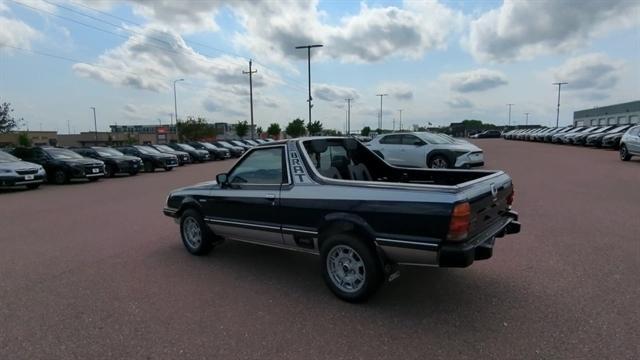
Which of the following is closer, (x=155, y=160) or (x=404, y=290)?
(x=404, y=290)

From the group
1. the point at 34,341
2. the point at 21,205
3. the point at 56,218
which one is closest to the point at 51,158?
the point at 21,205

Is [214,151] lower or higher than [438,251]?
lower

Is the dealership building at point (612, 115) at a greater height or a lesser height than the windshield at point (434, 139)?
greater

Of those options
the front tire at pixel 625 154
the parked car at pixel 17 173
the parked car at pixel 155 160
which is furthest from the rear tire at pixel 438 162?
the parked car at pixel 155 160

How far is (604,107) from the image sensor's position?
81000 millimetres

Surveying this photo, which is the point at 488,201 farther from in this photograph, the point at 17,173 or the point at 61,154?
the point at 61,154

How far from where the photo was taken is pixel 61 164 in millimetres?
16141

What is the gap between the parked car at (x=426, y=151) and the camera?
1362 centimetres

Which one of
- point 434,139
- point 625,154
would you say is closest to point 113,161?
point 434,139

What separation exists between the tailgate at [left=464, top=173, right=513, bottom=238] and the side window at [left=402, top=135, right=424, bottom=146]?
10.3 metres

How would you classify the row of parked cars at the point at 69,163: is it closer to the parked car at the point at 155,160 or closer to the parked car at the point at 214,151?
the parked car at the point at 155,160

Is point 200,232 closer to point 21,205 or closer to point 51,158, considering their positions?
point 21,205

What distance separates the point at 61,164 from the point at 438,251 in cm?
1740

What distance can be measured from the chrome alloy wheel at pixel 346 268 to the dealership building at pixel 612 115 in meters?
69.7
